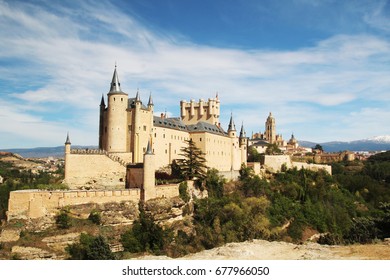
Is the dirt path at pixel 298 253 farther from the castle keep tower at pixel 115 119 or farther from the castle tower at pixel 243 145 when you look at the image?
the castle tower at pixel 243 145

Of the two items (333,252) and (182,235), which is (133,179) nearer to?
(182,235)

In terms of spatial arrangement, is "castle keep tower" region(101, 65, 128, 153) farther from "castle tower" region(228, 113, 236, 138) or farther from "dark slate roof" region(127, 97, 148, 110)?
"castle tower" region(228, 113, 236, 138)

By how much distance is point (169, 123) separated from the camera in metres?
34.0

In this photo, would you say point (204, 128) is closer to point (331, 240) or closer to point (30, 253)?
point (30, 253)

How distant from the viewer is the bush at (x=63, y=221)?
67.9 ft

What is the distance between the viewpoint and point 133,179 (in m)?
26.2

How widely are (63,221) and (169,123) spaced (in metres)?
15.5

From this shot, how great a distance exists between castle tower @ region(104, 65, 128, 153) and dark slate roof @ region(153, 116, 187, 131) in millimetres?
3606

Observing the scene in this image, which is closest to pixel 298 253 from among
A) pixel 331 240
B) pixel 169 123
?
pixel 331 240

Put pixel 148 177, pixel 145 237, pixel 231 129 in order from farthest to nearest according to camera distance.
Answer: pixel 231 129 < pixel 148 177 < pixel 145 237

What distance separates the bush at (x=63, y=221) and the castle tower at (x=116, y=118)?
27.0 feet

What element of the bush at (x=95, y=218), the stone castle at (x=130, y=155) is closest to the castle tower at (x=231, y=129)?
the stone castle at (x=130, y=155)

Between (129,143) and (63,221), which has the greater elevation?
(129,143)
